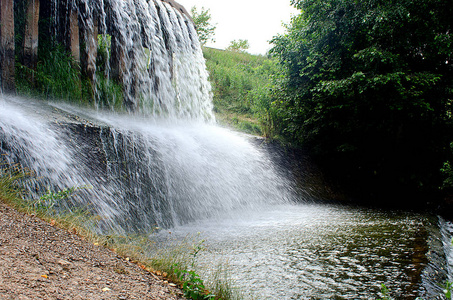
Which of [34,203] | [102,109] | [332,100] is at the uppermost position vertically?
[332,100]

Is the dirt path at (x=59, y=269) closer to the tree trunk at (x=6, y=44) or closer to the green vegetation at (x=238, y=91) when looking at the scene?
the tree trunk at (x=6, y=44)

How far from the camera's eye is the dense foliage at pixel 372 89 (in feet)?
27.0

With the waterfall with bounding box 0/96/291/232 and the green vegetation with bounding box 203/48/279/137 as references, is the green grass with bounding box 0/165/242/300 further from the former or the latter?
the green vegetation with bounding box 203/48/279/137

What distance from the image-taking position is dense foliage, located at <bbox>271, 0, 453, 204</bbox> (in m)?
8.22

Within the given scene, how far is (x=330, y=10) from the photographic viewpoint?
925cm

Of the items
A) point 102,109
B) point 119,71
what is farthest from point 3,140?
point 119,71

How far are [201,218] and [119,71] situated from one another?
4730mm

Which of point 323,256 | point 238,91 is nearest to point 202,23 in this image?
point 238,91

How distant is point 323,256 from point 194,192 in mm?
3063

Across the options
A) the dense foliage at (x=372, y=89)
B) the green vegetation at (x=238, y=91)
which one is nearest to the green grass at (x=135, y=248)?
the dense foliage at (x=372, y=89)

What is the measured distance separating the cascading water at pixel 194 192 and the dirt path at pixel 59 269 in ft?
3.20

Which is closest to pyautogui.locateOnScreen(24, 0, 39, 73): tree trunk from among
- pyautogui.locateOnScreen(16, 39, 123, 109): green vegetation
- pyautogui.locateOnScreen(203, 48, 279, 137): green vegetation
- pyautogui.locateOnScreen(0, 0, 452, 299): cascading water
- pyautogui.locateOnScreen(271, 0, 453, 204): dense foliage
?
pyautogui.locateOnScreen(16, 39, 123, 109): green vegetation

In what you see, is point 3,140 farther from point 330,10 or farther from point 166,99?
point 330,10

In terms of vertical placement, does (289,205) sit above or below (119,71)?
below
